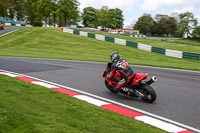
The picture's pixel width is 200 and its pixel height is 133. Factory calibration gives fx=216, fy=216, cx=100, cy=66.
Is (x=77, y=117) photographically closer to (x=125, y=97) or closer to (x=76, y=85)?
(x=125, y=97)

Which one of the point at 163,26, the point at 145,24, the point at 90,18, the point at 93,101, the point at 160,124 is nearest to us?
the point at 160,124

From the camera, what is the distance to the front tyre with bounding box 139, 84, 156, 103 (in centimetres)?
654

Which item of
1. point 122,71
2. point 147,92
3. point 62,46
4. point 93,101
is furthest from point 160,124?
point 62,46

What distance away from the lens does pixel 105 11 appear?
10138cm

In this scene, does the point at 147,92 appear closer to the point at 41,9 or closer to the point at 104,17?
the point at 41,9

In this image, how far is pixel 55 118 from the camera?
445cm

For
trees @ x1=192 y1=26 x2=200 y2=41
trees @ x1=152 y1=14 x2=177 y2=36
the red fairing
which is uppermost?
trees @ x1=152 y1=14 x2=177 y2=36

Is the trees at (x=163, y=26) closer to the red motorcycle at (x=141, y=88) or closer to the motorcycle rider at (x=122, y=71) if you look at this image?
the motorcycle rider at (x=122, y=71)

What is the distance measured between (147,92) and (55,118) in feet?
10.6

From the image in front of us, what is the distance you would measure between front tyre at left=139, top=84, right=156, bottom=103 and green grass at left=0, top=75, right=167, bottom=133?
1795mm

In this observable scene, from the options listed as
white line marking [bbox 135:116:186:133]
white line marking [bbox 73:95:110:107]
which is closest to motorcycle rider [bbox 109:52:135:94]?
white line marking [bbox 73:95:110:107]

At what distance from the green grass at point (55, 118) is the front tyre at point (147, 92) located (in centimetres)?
179

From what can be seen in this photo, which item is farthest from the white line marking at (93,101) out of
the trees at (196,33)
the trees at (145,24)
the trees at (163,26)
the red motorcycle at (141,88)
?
the trees at (145,24)

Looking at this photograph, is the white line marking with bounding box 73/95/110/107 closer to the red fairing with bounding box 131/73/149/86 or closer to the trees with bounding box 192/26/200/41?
the red fairing with bounding box 131/73/149/86
